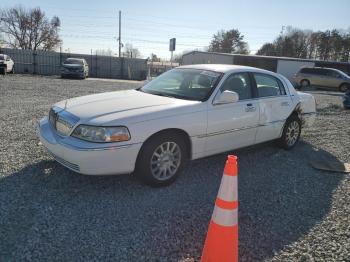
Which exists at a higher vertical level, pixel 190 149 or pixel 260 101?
pixel 260 101

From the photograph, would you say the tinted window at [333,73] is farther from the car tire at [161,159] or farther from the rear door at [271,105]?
the car tire at [161,159]

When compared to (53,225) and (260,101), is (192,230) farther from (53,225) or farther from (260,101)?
(260,101)

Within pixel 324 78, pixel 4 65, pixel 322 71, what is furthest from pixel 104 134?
pixel 322 71

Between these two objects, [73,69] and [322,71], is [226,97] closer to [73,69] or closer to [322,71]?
[73,69]

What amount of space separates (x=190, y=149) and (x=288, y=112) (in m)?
2.46

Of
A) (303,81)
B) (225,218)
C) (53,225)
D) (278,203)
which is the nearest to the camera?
(225,218)

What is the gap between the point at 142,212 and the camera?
11.8ft

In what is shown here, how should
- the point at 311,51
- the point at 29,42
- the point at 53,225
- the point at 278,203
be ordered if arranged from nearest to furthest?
the point at 53,225, the point at 278,203, the point at 29,42, the point at 311,51

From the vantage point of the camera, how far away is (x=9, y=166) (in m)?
4.54

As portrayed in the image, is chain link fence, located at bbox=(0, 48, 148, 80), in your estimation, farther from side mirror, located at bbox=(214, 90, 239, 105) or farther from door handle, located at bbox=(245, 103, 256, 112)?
side mirror, located at bbox=(214, 90, 239, 105)

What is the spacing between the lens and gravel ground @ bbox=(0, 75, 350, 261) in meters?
2.96

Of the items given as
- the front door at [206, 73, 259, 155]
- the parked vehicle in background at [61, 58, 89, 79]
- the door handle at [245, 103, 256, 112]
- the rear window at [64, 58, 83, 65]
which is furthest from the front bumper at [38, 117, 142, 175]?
the rear window at [64, 58, 83, 65]

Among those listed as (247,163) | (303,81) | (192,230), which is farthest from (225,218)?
(303,81)

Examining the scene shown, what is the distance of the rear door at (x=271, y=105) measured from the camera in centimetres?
545
